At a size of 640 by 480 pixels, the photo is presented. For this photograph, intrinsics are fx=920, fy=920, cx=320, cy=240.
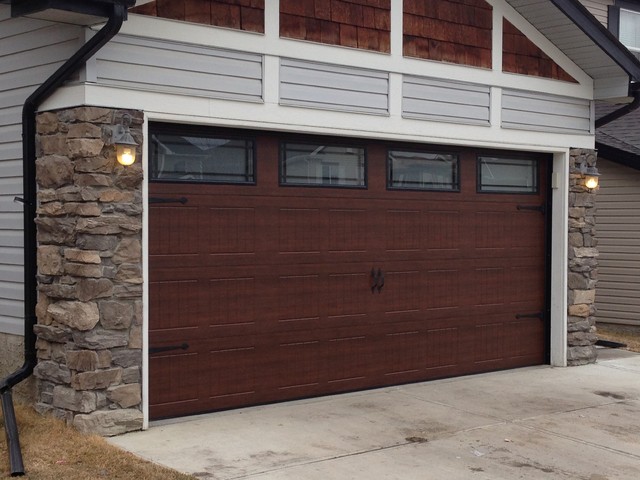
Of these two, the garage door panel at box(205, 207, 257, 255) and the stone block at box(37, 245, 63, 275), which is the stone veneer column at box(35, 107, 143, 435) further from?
the garage door panel at box(205, 207, 257, 255)

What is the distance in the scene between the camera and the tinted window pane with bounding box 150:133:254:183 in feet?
24.2

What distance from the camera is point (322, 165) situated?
8.41 m

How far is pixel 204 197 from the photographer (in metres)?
7.61

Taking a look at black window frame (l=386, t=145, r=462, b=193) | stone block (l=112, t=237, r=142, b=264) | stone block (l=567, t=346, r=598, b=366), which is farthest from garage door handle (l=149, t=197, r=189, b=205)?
stone block (l=567, t=346, r=598, b=366)

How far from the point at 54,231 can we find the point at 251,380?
2145mm

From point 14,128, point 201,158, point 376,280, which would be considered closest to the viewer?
point 14,128

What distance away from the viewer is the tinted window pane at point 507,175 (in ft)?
31.8

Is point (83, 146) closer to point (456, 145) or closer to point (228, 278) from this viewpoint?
point (228, 278)

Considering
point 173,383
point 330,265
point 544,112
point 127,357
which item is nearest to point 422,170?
point 330,265

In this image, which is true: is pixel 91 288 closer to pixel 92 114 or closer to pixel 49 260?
pixel 49 260

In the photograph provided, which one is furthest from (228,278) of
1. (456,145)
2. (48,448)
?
(456,145)

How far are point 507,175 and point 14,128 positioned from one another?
201 inches

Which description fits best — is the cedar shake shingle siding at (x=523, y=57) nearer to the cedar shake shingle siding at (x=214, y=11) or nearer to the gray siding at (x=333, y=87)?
the gray siding at (x=333, y=87)

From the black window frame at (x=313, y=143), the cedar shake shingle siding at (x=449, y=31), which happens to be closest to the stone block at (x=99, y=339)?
the black window frame at (x=313, y=143)
